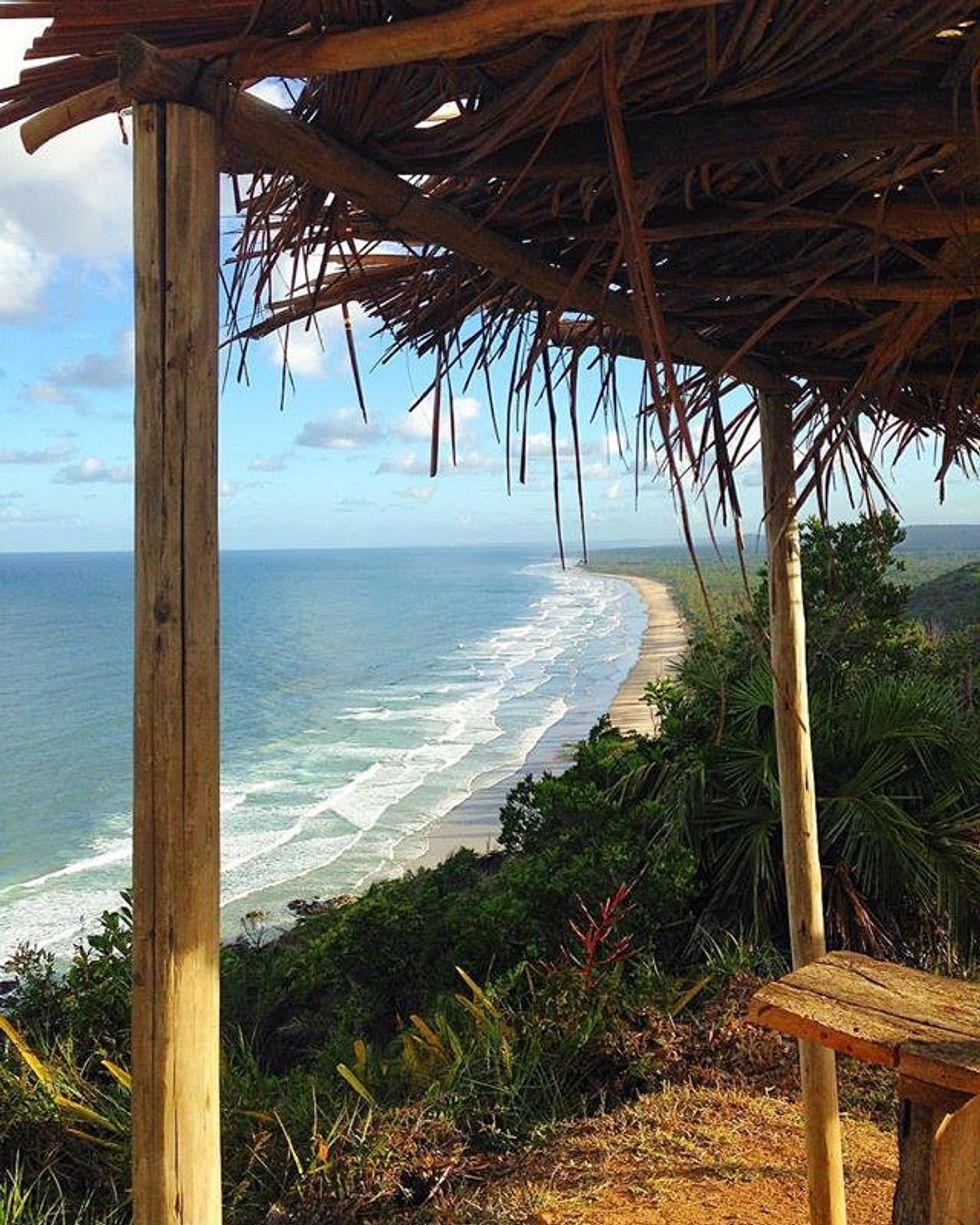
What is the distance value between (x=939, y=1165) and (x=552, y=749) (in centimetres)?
1772

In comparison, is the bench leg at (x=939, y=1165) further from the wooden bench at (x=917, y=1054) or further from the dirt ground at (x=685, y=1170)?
the dirt ground at (x=685, y=1170)

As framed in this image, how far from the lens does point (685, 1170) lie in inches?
128

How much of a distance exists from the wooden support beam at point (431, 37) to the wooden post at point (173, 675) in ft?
0.33

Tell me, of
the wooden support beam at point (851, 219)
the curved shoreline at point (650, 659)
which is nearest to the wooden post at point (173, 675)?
the wooden support beam at point (851, 219)

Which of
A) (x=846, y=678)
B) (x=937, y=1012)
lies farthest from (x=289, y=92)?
(x=846, y=678)

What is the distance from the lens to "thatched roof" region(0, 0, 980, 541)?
1.09 m

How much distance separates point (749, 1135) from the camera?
3488mm

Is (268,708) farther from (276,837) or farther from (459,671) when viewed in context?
(276,837)

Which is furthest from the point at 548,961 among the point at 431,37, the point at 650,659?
the point at 650,659

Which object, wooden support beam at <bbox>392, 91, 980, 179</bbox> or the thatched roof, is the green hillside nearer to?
the thatched roof

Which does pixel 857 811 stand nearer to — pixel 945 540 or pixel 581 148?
pixel 581 148

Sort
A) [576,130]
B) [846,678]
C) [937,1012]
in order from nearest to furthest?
[576,130]
[937,1012]
[846,678]

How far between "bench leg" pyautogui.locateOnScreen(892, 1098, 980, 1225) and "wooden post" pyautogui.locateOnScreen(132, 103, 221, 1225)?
1213mm

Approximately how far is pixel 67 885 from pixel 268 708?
45.6 ft
